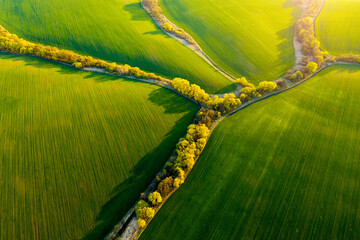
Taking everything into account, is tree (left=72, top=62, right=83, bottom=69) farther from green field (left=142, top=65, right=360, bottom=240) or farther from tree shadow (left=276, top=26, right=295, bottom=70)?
tree shadow (left=276, top=26, right=295, bottom=70)

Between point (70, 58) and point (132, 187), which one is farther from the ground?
point (70, 58)

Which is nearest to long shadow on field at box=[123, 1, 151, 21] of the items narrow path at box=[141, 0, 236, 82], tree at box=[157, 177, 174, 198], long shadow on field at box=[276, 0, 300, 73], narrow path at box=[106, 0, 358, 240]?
narrow path at box=[141, 0, 236, 82]

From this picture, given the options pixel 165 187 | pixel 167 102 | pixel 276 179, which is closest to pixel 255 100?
pixel 276 179

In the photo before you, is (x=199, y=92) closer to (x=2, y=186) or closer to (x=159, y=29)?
(x=159, y=29)

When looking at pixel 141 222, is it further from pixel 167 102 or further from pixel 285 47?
pixel 285 47

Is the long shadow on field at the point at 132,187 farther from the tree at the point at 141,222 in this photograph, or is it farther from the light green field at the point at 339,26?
the light green field at the point at 339,26

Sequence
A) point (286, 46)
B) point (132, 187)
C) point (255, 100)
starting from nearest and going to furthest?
point (132, 187) < point (255, 100) < point (286, 46)
